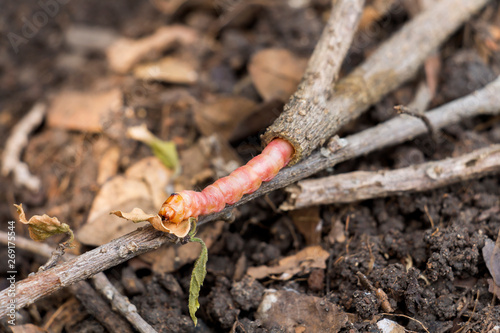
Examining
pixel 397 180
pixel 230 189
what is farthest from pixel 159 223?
pixel 397 180

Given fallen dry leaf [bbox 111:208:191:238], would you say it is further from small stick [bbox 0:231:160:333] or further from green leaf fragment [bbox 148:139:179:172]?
green leaf fragment [bbox 148:139:179:172]

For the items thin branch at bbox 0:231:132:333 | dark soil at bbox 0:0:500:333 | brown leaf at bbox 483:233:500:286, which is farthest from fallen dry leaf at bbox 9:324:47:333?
brown leaf at bbox 483:233:500:286

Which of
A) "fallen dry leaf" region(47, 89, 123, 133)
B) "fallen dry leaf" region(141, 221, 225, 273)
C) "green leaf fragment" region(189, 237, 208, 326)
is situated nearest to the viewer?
"green leaf fragment" region(189, 237, 208, 326)

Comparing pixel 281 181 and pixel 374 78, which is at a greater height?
pixel 374 78

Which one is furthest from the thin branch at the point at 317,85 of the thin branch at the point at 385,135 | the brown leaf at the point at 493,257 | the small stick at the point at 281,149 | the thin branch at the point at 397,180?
the brown leaf at the point at 493,257

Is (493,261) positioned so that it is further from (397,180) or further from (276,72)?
(276,72)

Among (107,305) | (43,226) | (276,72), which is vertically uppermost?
(276,72)

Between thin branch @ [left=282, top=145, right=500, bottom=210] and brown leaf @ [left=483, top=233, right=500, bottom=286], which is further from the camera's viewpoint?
thin branch @ [left=282, top=145, right=500, bottom=210]
